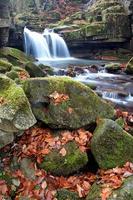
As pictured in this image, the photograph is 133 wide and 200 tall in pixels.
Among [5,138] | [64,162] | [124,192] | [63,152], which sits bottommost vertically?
[124,192]

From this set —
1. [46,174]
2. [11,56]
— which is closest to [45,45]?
[11,56]

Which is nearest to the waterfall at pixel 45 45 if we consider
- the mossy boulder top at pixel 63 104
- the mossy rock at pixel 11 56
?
the mossy rock at pixel 11 56

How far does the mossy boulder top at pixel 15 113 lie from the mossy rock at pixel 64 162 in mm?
679

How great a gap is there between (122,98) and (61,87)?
7091 mm

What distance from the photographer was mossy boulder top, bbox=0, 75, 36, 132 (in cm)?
544

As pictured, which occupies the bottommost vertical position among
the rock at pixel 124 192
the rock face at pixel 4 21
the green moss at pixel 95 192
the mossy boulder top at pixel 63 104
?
the green moss at pixel 95 192

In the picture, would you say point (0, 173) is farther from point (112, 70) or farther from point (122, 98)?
point (112, 70)

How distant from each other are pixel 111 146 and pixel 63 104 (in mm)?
1251

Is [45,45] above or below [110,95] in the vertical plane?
above

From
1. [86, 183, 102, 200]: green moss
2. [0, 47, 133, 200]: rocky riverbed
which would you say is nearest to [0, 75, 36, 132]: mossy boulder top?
[0, 47, 133, 200]: rocky riverbed

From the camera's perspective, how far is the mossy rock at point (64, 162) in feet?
18.4

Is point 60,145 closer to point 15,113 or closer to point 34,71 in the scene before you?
point 15,113

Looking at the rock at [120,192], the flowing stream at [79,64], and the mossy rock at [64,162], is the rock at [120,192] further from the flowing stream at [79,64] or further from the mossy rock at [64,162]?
the flowing stream at [79,64]

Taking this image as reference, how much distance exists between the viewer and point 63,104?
634 centimetres
